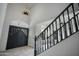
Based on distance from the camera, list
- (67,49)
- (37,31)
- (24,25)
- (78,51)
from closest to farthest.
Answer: (78,51), (67,49), (37,31), (24,25)

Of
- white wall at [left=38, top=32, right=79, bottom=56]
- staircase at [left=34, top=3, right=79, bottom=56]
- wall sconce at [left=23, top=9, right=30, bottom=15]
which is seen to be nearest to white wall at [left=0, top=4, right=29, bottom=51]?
wall sconce at [left=23, top=9, right=30, bottom=15]

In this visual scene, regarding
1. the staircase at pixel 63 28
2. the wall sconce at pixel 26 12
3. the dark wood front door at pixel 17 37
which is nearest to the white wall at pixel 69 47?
the staircase at pixel 63 28

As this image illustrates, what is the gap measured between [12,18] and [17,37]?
158 centimetres

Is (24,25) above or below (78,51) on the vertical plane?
above

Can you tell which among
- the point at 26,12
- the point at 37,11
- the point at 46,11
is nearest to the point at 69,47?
the point at 46,11

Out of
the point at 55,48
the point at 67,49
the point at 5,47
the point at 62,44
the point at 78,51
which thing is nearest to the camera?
the point at 78,51

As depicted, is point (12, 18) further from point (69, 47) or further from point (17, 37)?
point (69, 47)

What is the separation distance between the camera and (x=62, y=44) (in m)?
1.60

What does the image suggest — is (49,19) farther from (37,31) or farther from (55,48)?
(55,48)

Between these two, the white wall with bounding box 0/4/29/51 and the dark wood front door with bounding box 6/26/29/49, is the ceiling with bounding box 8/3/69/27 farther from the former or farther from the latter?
the dark wood front door with bounding box 6/26/29/49

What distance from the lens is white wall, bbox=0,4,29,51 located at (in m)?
3.94

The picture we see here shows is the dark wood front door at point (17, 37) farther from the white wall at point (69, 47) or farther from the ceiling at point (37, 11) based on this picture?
the white wall at point (69, 47)

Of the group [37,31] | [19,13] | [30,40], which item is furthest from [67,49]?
[19,13]

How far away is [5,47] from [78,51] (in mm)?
4216
